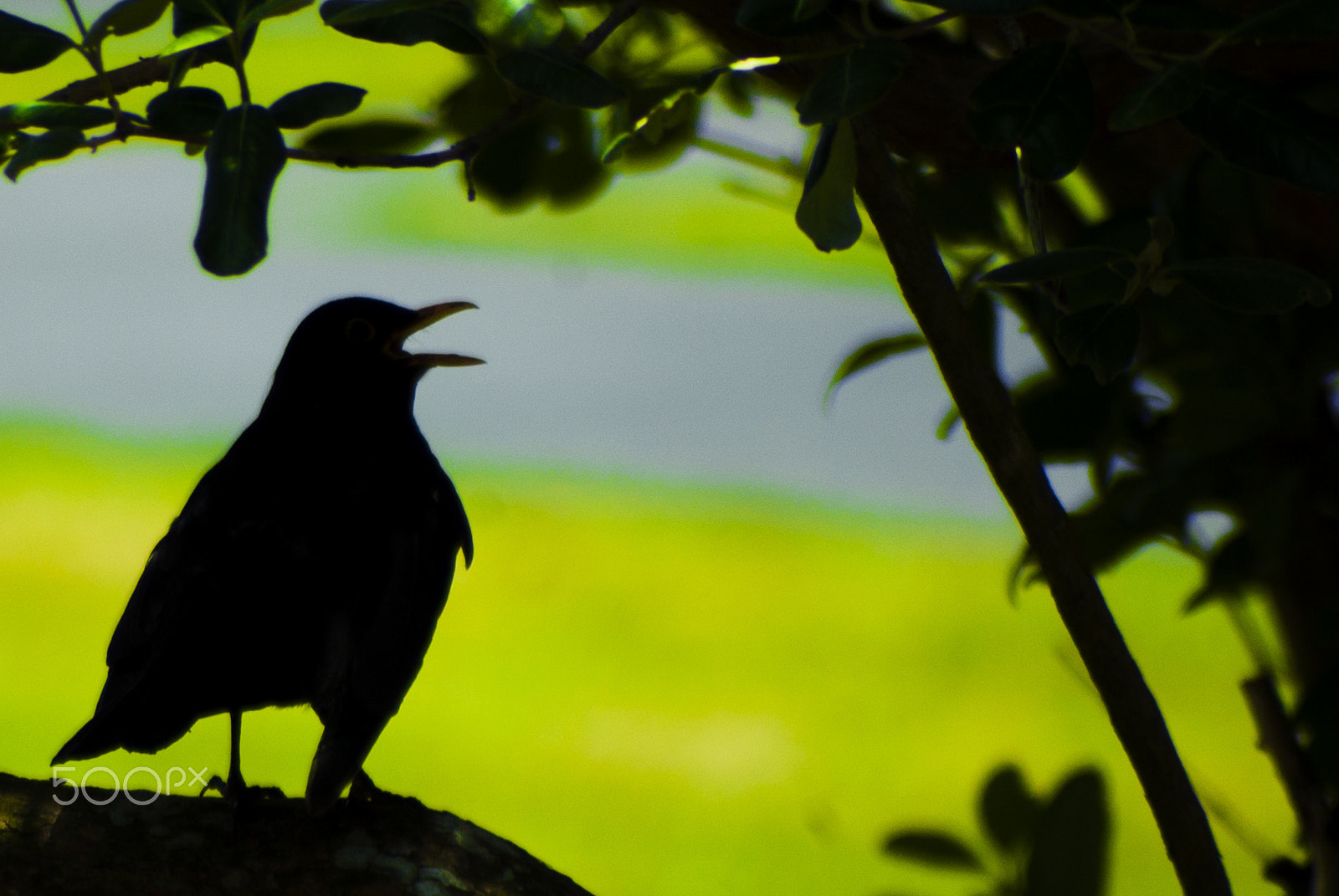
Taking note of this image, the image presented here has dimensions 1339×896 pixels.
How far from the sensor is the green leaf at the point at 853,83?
1010mm

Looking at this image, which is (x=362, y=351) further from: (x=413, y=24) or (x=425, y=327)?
(x=413, y=24)

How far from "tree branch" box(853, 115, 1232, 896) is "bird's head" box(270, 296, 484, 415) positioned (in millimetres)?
778

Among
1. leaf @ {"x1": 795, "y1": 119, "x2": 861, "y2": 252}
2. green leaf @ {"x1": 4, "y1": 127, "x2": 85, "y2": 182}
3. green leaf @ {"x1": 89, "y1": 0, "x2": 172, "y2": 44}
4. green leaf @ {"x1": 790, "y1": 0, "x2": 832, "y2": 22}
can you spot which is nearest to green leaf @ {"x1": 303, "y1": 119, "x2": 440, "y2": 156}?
green leaf @ {"x1": 89, "y1": 0, "x2": 172, "y2": 44}

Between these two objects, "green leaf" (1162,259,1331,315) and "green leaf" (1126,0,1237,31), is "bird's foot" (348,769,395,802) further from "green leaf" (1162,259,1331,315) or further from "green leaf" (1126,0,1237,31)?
"green leaf" (1126,0,1237,31)

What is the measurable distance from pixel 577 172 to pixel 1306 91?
1105 mm

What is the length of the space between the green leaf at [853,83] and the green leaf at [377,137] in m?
0.93

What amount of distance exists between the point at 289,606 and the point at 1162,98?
1.15 meters

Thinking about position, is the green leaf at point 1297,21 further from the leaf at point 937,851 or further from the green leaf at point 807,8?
the leaf at point 937,851

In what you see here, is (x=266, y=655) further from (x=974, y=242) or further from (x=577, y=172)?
(x=974, y=242)

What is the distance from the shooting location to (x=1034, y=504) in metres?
1.40

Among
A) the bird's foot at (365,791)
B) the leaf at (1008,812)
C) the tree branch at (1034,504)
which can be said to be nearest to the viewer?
the tree branch at (1034,504)

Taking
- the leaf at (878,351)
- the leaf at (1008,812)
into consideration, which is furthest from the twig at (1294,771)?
the leaf at (878,351)

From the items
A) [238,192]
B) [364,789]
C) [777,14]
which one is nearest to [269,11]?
[238,192]

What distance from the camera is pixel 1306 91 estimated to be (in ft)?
5.54
